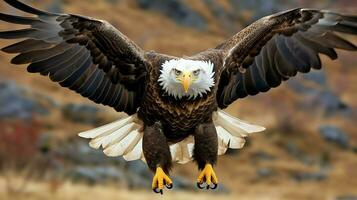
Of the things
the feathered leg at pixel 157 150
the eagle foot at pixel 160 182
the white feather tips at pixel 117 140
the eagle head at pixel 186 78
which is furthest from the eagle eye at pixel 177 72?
the white feather tips at pixel 117 140

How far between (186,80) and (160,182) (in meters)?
0.83

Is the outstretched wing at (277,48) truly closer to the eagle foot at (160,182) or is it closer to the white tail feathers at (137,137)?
the white tail feathers at (137,137)

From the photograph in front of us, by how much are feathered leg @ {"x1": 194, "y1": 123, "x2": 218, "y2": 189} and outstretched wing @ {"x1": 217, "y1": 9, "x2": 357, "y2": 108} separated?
652 millimetres

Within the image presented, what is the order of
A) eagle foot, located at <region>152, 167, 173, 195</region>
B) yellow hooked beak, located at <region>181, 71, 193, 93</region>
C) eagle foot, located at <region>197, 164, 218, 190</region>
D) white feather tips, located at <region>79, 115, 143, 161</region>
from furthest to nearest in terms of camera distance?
white feather tips, located at <region>79, 115, 143, 161</region> < eagle foot, located at <region>197, 164, 218, 190</region> < eagle foot, located at <region>152, 167, 173, 195</region> < yellow hooked beak, located at <region>181, 71, 193, 93</region>

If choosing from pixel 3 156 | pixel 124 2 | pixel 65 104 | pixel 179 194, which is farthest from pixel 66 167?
pixel 124 2

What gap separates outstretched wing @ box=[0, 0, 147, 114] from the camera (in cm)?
648

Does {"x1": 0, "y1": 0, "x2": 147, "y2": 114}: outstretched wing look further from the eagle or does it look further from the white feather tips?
the white feather tips

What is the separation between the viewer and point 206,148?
6461mm

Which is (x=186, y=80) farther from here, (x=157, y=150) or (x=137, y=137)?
(x=137, y=137)

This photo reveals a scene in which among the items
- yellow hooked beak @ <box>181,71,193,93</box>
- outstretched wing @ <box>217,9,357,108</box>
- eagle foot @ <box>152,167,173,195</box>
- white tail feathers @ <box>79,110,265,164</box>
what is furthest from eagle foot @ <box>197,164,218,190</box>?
outstretched wing @ <box>217,9,357,108</box>

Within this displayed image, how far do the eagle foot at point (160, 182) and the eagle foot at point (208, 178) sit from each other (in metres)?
0.25

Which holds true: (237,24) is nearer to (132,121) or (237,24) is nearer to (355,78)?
(355,78)

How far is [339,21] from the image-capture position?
6637 mm

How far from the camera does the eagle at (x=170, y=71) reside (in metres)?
6.25
